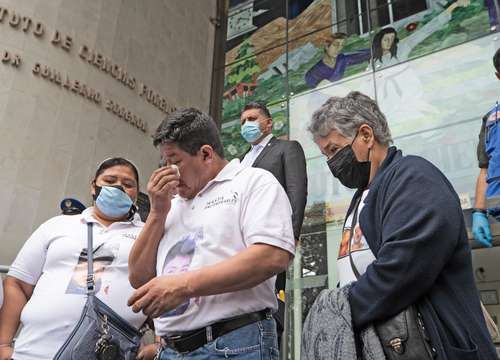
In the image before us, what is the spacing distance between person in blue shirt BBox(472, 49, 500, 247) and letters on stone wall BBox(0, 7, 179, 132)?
4744 millimetres

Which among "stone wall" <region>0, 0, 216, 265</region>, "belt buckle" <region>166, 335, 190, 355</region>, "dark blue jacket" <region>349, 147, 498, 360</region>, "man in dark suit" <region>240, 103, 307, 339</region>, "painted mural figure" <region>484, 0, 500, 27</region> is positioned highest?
"painted mural figure" <region>484, 0, 500, 27</region>

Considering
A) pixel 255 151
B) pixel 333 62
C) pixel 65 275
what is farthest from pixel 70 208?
pixel 333 62

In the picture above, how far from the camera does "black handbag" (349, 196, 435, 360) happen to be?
124 cm

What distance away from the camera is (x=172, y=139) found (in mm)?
1753

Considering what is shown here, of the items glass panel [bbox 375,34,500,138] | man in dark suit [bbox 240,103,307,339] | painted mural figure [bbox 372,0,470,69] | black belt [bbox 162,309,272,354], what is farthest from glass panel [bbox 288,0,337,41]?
black belt [bbox 162,309,272,354]

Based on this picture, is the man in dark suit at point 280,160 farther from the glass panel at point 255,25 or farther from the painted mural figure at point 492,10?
the glass panel at point 255,25

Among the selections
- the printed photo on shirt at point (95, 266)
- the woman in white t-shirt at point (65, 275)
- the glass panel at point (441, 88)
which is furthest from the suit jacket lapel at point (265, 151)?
the glass panel at point (441, 88)

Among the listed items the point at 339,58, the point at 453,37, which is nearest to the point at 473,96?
the point at 453,37

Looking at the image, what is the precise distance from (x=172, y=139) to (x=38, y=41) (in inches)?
194

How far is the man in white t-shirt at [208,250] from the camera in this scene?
4.69 feet

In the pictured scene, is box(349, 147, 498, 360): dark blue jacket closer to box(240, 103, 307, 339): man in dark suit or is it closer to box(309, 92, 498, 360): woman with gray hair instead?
box(309, 92, 498, 360): woman with gray hair

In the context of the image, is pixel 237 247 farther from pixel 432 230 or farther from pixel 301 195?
pixel 301 195

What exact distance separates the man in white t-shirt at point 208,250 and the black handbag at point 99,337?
1.13 feet

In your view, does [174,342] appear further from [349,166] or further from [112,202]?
[112,202]
